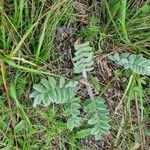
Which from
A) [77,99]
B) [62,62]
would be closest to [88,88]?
[77,99]

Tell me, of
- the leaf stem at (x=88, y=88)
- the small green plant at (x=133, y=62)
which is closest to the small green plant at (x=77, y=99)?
the leaf stem at (x=88, y=88)

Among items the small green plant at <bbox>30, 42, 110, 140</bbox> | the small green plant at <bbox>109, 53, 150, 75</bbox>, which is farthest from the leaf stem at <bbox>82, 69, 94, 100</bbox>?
the small green plant at <bbox>109, 53, 150, 75</bbox>

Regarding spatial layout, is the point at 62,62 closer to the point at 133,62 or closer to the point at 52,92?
the point at 52,92

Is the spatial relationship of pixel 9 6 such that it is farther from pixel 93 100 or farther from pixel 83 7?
pixel 93 100

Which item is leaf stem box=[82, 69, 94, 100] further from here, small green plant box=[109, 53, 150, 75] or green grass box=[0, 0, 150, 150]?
small green plant box=[109, 53, 150, 75]

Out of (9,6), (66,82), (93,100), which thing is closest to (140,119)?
(93,100)
